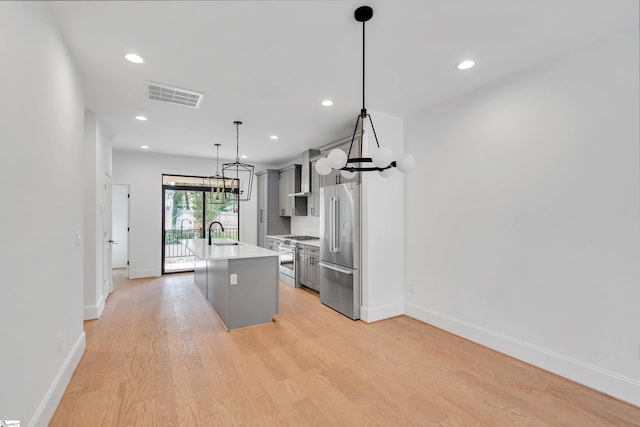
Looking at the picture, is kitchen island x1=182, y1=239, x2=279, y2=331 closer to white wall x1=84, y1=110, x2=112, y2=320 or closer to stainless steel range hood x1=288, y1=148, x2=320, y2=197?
white wall x1=84, y1=110, x2=112, y2=320

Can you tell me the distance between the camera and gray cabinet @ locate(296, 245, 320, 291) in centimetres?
509

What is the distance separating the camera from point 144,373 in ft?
8.42

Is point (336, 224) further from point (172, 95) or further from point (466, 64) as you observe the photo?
point (172, 95)

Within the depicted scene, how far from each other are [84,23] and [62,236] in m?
1.66

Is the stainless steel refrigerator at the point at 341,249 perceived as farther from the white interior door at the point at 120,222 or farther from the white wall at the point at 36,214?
the white interior door at the point at 120,222

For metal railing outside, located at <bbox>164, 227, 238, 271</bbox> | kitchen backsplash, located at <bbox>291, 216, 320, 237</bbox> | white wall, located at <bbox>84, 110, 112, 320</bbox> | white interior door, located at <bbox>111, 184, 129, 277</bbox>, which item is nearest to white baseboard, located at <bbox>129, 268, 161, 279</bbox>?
metal railing outside, located at <bbox>164, 227, 238, 271</bbox>

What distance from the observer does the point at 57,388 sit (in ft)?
6.95

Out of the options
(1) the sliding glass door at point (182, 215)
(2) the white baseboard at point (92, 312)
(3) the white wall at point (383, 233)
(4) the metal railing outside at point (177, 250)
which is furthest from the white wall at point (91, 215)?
(3) the white wall at point (383, 233)

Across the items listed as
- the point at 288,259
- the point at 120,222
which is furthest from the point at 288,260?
the point at 120,222

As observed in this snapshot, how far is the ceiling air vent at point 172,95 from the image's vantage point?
125 inches

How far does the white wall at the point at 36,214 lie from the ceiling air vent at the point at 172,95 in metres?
0.70

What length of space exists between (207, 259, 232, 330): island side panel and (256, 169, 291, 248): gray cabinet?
2.77 metres

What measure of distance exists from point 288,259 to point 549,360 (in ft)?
14.1

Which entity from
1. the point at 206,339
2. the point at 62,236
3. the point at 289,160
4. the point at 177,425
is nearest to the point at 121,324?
the point at 206,339
